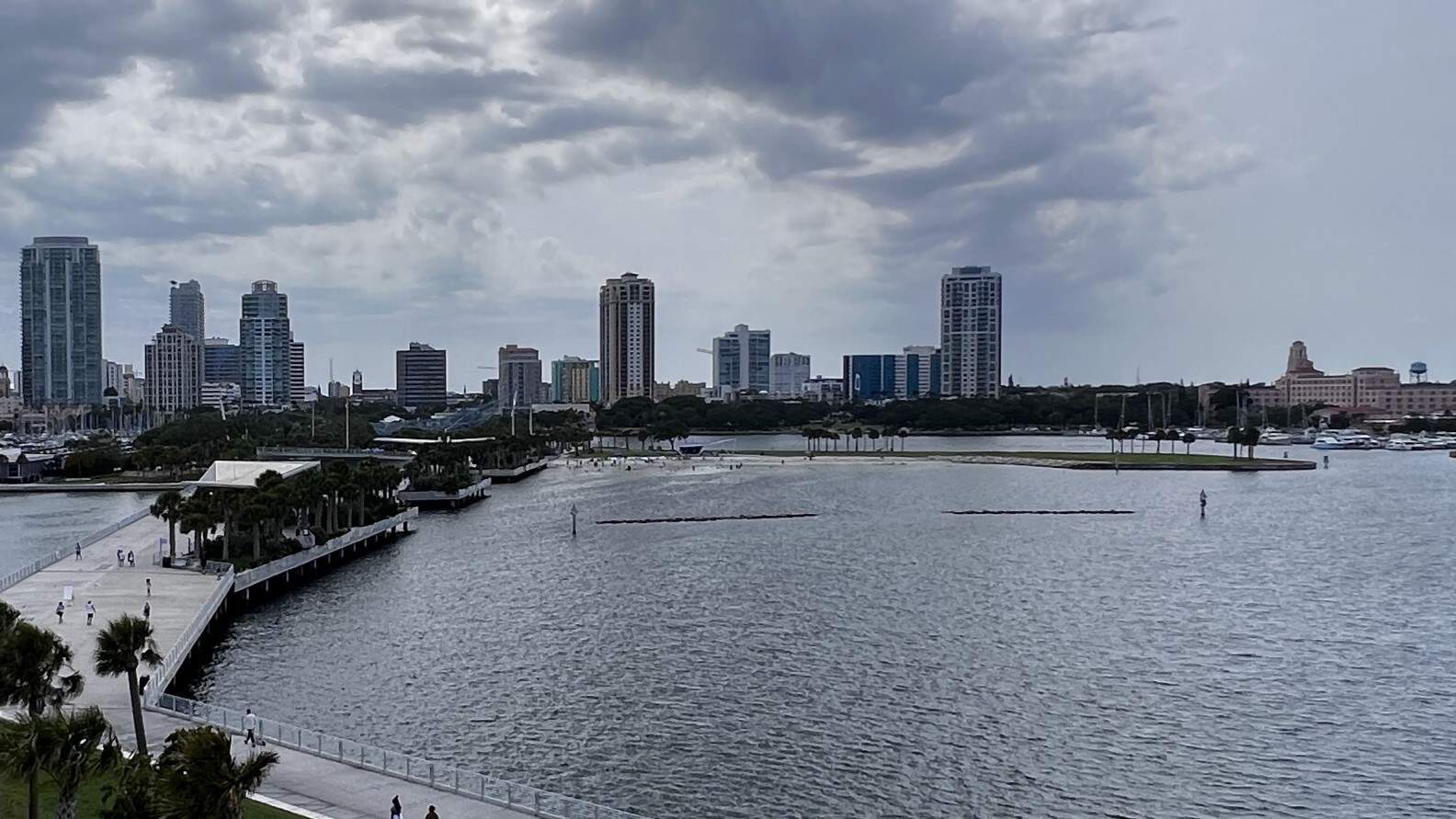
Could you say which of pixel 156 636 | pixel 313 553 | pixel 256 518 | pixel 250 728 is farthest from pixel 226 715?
pixel 313 553

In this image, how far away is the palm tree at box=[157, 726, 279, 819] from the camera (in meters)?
22.5

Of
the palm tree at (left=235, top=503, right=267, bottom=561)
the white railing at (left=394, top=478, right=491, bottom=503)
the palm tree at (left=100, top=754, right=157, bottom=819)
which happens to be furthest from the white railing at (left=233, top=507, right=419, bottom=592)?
the palm tree at (left=100, top=754, right=157, bottom=819)

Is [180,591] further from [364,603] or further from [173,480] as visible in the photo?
[173,480]

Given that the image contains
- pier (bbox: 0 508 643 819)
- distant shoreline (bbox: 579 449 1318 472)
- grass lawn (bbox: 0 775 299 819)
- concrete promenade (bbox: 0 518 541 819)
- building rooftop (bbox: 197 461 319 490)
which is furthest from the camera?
distant shoreline (bbox: 579 449 1318 472)

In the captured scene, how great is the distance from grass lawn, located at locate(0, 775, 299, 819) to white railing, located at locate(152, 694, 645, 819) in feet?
14.3

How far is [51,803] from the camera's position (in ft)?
95.5

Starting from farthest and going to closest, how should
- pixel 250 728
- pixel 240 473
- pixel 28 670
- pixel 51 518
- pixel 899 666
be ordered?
pixel 51 518
pixel 240 473
pixel 899 666
pixel 250 728
pixel 28 670

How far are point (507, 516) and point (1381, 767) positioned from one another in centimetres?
8744

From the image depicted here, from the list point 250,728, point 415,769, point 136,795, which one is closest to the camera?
point 136,795

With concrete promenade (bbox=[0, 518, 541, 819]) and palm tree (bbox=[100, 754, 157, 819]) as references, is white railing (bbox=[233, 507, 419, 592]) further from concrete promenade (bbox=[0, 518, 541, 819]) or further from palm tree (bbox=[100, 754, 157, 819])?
palm tree (bbox=[100, 754, 157, 819])

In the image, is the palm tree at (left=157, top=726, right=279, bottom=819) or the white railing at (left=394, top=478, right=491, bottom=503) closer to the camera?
the palm tree at (left=157, top=726, right=279, bottom=819)

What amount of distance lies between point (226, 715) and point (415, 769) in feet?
27.1

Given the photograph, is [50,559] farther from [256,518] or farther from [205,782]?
[205,782]

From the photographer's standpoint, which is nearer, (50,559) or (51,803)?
(51,803)
